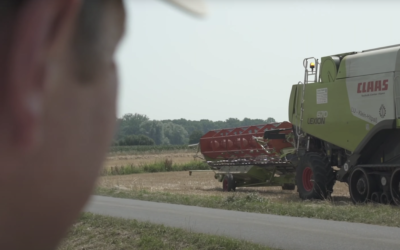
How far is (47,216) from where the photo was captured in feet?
2.11

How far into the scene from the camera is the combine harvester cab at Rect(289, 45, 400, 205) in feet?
45.0

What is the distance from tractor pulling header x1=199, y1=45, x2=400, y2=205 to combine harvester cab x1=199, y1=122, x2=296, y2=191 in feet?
0.11

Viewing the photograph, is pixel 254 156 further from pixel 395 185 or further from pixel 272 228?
pixel 272 228

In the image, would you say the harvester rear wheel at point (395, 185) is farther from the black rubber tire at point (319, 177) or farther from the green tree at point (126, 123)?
the green tree at point (126, 123)

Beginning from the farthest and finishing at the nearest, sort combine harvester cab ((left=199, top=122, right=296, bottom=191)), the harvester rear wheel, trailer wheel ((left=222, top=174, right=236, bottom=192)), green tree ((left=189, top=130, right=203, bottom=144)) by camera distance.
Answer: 1. green tree ((left=189, top=130, right=203, bottom=144))
2. trailer wheel ((left=222, top=174, right=236, bottom=192))
3. combine harvester cab ((left=199, top=122, right=296, bottom=191))
4. the harvester rear wheel

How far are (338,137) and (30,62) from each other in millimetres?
15533

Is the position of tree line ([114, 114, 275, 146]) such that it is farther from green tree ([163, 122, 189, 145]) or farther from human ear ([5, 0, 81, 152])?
human ear ([5, 0, 81, 152])

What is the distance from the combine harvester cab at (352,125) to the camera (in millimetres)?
13719

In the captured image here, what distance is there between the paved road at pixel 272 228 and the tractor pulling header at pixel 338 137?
146 inches

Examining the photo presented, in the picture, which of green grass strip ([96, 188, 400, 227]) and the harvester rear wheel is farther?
the harvester rear wheel

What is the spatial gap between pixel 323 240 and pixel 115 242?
2977 mm

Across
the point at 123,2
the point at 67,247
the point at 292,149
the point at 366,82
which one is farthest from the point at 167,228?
the point at 292,149

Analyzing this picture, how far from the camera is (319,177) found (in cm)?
1592

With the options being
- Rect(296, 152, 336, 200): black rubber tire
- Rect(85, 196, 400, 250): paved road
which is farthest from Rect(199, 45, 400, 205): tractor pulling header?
Rect(85, 196, 400, 250): paved road
